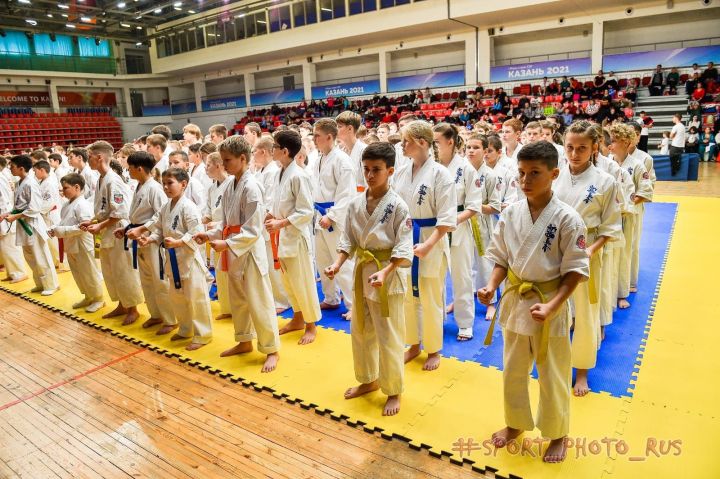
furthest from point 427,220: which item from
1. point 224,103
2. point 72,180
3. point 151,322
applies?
point 224,103

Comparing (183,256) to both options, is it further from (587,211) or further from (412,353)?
(587,211)

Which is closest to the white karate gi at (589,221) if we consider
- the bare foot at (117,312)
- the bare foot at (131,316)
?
the bare foot at (131,316)

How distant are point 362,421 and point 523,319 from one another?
1.32 metres

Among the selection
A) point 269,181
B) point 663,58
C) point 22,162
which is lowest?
point 269,181

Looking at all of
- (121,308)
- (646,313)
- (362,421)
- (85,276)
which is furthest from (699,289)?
(85,276)

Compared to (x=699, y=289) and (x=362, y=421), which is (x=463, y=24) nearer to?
(x=699, y=289)

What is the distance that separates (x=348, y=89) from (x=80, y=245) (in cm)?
1992

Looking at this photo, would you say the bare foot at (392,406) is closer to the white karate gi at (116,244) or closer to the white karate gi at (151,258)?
the white karate gi at (151,258)

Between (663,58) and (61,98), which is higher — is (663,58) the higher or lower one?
the lower one

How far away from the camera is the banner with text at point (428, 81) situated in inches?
821

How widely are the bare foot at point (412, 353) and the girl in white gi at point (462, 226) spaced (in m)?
0.53

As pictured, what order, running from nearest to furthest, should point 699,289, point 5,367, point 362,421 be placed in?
point 362,421 < point 5,367 < point 699,289

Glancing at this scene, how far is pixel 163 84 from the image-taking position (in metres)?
31.2

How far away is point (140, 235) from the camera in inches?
175
